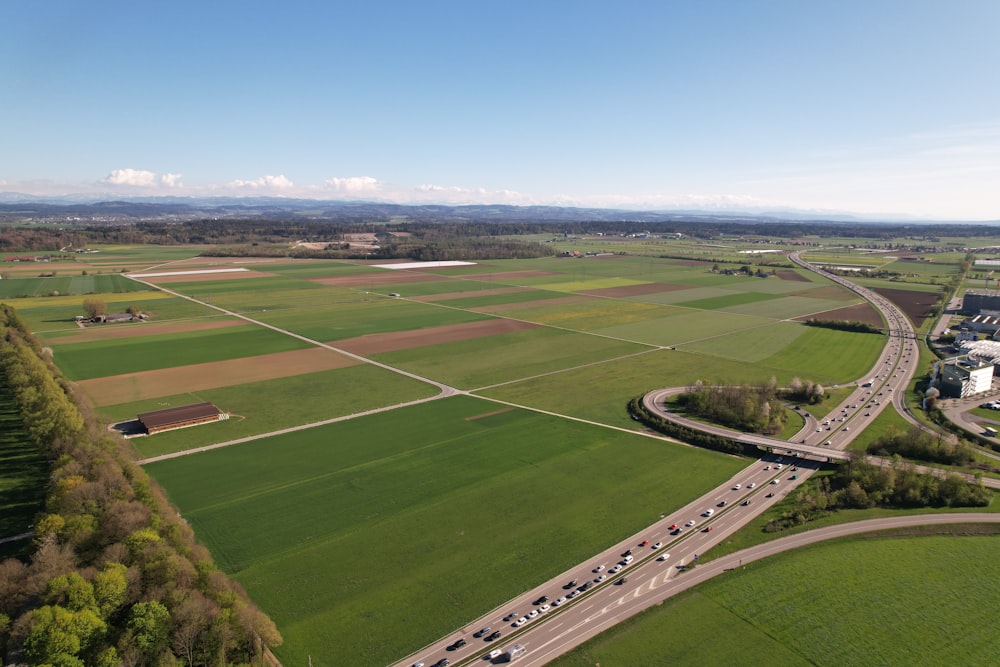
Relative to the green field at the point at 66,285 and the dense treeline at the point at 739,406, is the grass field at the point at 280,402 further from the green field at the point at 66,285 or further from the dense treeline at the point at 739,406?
the green field at the point at 66,285

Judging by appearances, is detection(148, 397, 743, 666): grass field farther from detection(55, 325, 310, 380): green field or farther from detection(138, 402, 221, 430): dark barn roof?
detection(55, 325, 310, 380): green field

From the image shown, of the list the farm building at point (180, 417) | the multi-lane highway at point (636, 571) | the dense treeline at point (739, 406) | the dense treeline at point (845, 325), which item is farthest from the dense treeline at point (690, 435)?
the dense treeline at point (845, 325)

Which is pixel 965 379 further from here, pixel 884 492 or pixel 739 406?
pixel 884 492

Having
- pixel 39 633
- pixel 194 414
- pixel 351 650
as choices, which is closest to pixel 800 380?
pixel 351 650

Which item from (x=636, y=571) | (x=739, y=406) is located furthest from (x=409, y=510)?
(x=739, y=406)

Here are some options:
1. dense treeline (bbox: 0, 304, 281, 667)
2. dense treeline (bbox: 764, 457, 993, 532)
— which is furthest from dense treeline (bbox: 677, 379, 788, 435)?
dense treeline (bbox: 0, 304, 281, 667)

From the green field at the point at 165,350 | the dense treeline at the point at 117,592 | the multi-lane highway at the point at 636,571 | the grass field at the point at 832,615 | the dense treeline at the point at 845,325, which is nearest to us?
the dense treeline at the point at 117,592

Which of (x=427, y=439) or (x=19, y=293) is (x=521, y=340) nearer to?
(x=427, y=439)

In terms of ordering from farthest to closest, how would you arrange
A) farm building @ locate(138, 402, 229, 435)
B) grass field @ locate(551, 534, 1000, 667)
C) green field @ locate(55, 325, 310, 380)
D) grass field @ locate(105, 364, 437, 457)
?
green field @ locate(55, 325, 310, 380) < farm building @ locate(138, 402, 229, 435) < grass field @ locate(105, 364, 437, 457) < grass field @ locate(551, 534, 1000, 667)
